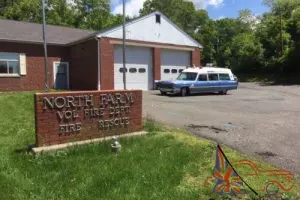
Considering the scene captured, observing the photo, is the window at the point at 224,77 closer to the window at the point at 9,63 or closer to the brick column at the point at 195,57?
the brick column at the point at 195,57

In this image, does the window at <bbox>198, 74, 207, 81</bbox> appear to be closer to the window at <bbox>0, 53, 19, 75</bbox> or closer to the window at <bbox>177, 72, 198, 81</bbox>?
the window at <bbox>177, 72, 198, 81</bbox>

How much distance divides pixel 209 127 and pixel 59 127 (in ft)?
15.0

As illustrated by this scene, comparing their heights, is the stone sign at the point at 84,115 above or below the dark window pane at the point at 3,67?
below

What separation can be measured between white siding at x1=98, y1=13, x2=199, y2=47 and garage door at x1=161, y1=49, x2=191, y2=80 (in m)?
0.91

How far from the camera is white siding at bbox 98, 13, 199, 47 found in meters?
22.5

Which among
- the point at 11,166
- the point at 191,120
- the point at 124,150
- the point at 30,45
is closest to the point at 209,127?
the point at 191,120

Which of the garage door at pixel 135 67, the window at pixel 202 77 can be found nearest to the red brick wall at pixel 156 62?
the garage door at pixel 135 67

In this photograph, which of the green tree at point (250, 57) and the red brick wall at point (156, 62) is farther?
the green tree at point (250, 57)

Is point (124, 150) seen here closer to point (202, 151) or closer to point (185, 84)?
point (202, 151)

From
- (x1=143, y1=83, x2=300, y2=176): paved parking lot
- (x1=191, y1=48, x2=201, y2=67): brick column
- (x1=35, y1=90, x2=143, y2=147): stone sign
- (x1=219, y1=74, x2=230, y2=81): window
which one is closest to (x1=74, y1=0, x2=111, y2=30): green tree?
(x1=191, y1=48, x2=201, y2=67): brick column

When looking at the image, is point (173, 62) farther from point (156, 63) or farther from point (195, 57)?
point (195, 57)

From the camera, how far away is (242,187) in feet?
14.3

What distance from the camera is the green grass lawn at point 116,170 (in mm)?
4113

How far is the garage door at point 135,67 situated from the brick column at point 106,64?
54 cm
